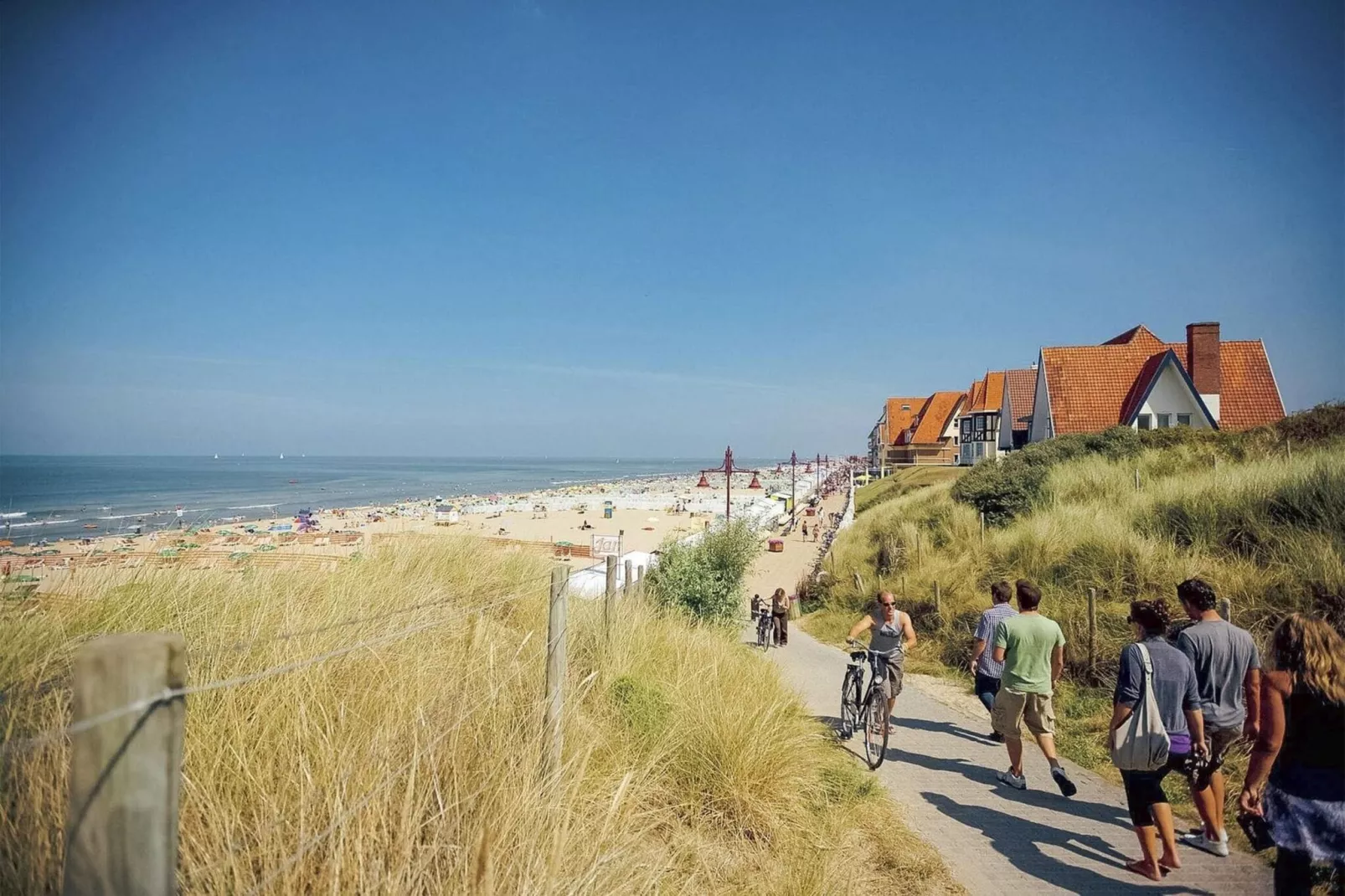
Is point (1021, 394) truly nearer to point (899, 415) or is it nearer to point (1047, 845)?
point (899, 415)

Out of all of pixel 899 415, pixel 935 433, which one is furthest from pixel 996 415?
pixel 899 415

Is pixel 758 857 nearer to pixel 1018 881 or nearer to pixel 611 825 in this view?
pixel 611 825

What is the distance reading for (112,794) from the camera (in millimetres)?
1283

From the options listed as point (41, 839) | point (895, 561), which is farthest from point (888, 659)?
point (895, 561)

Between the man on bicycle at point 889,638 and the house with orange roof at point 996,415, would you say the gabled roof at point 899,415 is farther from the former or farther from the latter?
the man on bicycle at point 889,638

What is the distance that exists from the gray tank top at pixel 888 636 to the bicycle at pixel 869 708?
139 mm

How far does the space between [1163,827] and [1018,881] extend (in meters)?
0.99

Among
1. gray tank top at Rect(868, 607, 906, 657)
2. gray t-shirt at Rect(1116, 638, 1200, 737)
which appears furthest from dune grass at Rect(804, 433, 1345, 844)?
gray tank top at Rect(868, 607, 906, 657)

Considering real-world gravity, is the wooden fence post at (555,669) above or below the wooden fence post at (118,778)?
below

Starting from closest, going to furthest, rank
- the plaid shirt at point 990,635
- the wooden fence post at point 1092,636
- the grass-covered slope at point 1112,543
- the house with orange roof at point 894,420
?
the plaid shirt at point 990,635, the grass-covered slope at point 1112,543, the wooden fence post at point 1092,636, the house with orange roof at point 894,420

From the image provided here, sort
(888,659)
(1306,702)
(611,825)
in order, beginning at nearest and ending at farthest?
(611,825) < (1306,702) < (888,659)

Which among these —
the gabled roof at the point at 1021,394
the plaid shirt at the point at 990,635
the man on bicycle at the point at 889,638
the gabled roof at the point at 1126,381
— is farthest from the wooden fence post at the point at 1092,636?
the gabled roof at the point at 1021,394

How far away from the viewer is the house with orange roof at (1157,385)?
91.5 ft

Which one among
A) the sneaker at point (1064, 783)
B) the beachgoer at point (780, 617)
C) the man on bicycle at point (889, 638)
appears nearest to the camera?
the sneaker at point (1064, 783)
